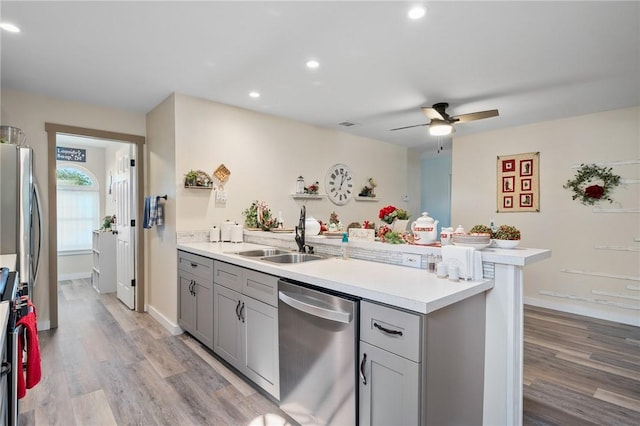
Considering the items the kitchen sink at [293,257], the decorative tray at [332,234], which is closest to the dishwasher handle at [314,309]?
the kitchen sink at [293,257]

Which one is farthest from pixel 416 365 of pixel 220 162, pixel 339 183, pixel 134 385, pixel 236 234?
pixel 339 183

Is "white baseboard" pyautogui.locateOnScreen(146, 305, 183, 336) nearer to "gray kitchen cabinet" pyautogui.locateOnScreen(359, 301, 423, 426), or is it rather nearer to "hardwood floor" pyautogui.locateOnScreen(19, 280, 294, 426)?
"hardwood floor" pyautogui.locateOnScreen(19, 280, 294, 426)

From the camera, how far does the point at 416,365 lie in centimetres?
139

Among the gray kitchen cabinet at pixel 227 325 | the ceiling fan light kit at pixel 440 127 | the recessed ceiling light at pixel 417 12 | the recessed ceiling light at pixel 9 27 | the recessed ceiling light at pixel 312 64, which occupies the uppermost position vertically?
the recessed ceiling light at pixel 312 64

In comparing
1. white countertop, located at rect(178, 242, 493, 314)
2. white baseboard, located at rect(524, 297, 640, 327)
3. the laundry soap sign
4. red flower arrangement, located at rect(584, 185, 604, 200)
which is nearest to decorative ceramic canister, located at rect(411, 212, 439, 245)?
white countertop, located at rect(178, 242, 493, 314)

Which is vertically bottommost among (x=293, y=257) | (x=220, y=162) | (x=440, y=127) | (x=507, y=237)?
(x=293, y=257)

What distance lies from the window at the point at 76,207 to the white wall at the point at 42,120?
2894 mm

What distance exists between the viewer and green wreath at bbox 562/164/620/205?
4129 millimetres

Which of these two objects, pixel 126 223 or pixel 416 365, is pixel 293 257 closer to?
pixel 416 365

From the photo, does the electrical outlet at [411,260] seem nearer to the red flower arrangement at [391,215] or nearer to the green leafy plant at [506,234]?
the red flower arrangement at [391,215]

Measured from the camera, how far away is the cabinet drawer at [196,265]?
9.61 feet

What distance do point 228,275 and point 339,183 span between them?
3107 millimetres

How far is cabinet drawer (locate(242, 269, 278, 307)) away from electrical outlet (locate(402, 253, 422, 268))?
0.86 metres

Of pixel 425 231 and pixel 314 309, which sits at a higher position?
pixel 425 231
